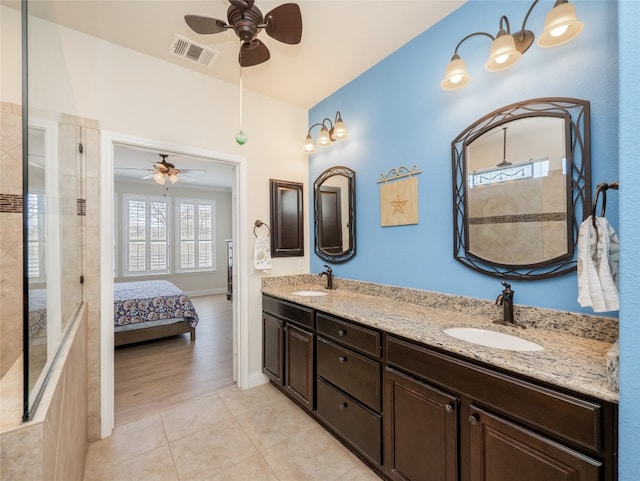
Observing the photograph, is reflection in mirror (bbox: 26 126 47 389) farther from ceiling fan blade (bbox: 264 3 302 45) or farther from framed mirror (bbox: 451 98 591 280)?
framed mirror (bbox: 451 98 591 280)

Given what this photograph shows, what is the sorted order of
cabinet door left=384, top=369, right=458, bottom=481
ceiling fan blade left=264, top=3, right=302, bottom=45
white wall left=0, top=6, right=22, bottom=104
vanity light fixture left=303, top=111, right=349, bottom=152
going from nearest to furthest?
cabinet door left=384, top=369, right=458, bottom=481 < ceiling fan blade left=264, top=3, right=302, bottom=45 < white wall left=0, top=6, right=22, bottom=104 < vanity light fixture left=303, top=111, right=349, bottom=152

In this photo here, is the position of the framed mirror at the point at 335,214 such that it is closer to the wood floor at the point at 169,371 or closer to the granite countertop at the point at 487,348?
the granite countertop at the point at 487,348

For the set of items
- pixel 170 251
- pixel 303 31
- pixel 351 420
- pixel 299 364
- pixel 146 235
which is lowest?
pixel 351 420

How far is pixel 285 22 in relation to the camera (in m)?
1.60

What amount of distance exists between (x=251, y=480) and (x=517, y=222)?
2151 mm

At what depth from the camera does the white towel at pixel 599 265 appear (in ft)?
3.64

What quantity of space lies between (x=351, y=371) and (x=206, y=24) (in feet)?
7.30

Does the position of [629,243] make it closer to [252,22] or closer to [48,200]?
[252,22]

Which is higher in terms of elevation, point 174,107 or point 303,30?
point 303,30

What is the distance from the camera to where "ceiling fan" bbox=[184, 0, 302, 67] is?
1.52 metres

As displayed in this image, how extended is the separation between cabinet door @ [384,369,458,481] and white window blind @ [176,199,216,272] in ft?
22.0

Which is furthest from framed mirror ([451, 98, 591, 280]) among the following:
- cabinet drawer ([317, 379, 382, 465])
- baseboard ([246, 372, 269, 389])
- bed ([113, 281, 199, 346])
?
bed ([113, 281, 199, 346])

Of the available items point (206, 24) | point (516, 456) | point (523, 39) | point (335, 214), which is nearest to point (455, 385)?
point (516, 456)

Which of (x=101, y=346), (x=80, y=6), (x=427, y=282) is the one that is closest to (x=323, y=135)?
(x=427, y=282)
